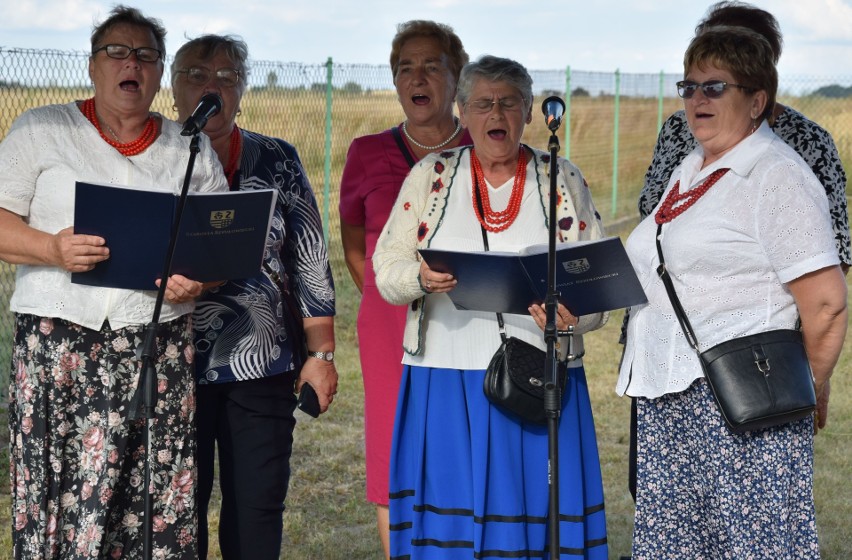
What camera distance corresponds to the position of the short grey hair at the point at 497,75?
13.6 ft

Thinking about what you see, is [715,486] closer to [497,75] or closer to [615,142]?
[497,75]

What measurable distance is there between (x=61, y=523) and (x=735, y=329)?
2273 millimetres

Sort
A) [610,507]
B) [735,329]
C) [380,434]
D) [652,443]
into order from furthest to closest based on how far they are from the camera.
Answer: [610,507] → [380,434] → [652,443] → [735,329]

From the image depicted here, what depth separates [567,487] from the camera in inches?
159

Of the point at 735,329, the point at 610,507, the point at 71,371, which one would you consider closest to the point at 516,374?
the point at 735,329

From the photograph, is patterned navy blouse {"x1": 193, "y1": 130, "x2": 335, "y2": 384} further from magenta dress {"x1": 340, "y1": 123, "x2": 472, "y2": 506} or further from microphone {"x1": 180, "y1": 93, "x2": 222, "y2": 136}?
microphone {"x1": 180, "y1": 93, "x2": 222, "y2": 136}

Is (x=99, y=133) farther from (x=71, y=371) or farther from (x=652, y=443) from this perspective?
(x=652, y=443)

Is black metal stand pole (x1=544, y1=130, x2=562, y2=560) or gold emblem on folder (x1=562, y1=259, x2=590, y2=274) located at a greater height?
gold emblem on folder (x1=562, y1=259, x2=590, y2=274)

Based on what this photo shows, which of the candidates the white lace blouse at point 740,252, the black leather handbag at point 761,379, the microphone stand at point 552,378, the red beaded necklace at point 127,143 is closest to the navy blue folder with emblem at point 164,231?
the red beaded necklace at point 127,143

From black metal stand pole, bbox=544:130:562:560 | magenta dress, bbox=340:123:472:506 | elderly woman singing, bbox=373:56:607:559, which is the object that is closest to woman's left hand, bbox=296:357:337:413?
elderly woman singing, bbox=373:56:607:559

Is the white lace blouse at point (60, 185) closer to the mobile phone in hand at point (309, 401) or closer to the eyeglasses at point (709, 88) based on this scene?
the mobile phone in hand at point (309, 401)

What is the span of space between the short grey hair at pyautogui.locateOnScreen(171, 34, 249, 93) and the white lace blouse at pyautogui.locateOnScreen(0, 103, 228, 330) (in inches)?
25.5

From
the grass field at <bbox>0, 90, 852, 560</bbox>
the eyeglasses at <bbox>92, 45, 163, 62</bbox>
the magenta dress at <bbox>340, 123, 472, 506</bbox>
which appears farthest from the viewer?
the grass field at <bbox>0, 90, 852, 560</bbox>

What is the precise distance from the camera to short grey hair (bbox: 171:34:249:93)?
4.30 meters
